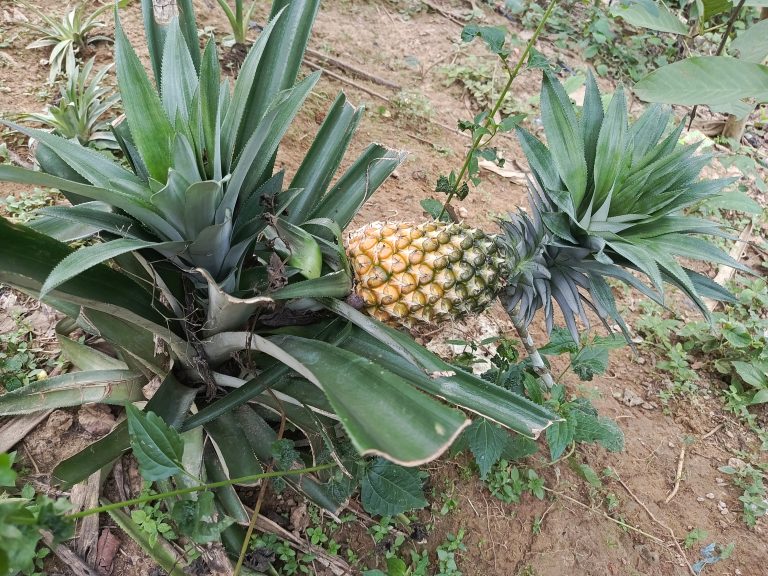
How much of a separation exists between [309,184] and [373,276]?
34 cm

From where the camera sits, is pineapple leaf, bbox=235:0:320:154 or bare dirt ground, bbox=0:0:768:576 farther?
bare dirt ground, bbox=0:0:768:576

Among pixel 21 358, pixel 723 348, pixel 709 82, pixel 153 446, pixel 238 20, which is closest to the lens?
pixel 709 82

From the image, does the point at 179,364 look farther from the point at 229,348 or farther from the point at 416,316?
the point at 416,316

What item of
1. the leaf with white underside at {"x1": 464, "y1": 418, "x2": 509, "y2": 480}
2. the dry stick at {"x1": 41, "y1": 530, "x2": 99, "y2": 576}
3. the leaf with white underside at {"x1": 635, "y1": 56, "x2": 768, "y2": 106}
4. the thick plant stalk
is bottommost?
the dry stick at {"x1": 41, "y1": 530, "x2": 99, "y2": 576}

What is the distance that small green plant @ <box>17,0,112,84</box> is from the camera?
109 inches

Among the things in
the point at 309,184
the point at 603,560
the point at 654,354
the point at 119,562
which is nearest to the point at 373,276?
the point at 309,184

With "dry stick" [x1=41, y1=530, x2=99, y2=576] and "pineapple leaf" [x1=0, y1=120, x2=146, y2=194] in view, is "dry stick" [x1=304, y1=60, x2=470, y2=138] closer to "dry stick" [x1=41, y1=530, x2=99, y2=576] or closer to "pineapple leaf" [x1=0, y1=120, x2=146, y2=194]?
"pineapple leaf" [x1=0, y1=120, x2=146, y2=194]

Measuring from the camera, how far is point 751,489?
7.10 ft

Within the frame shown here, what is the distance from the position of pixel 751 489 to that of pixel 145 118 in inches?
101

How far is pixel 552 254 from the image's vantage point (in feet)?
5.63

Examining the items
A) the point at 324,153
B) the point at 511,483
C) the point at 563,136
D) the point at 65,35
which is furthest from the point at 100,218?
the point at 65,35

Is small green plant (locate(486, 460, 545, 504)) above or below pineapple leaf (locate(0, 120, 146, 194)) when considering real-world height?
below

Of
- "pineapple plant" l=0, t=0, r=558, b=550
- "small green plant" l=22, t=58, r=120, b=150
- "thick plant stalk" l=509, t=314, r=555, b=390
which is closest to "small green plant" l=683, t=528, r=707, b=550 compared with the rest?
"thick plant stalk" l=509, t=314, r=555, b=390

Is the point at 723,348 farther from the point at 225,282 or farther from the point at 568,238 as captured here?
the point at 225,282
